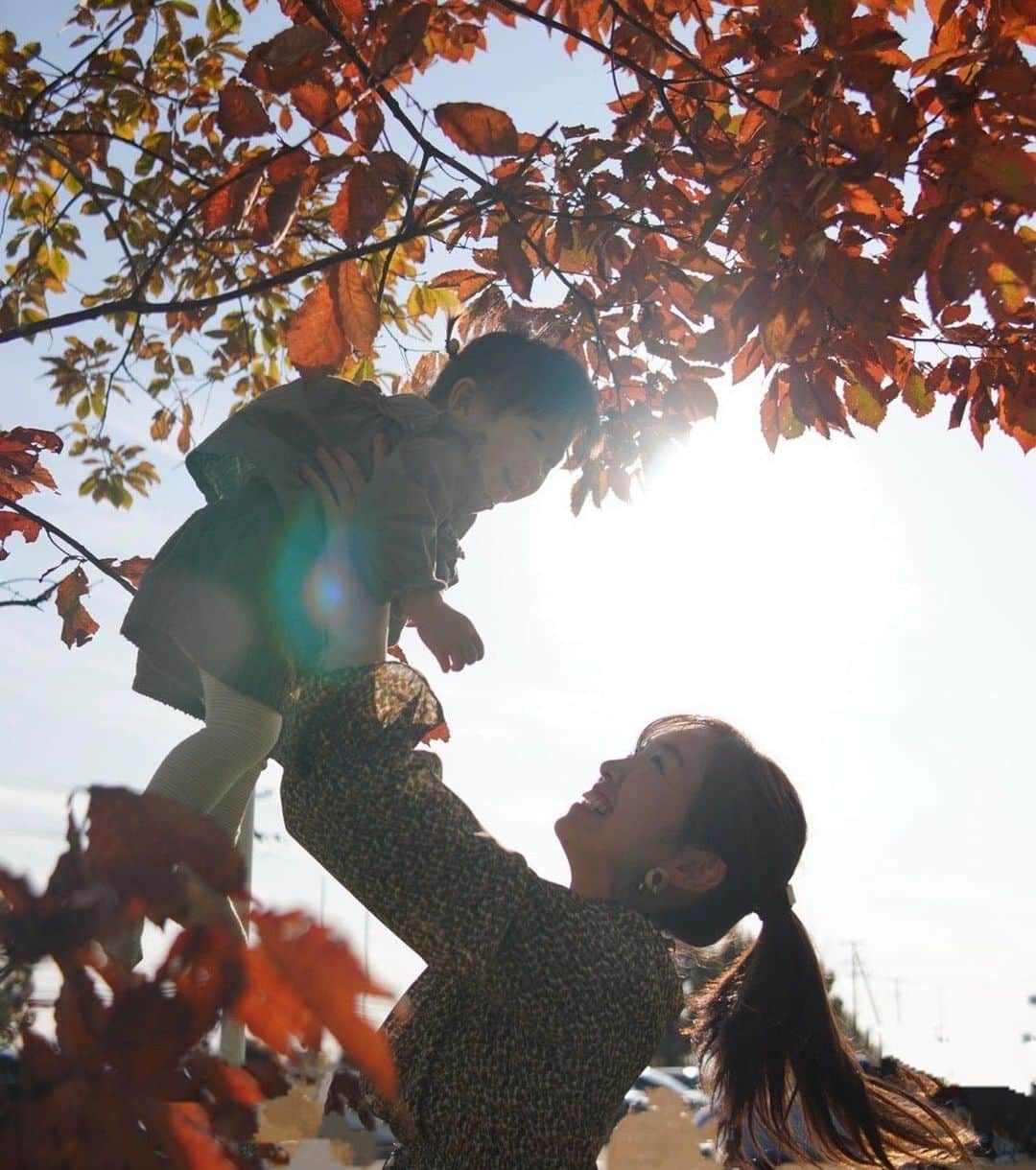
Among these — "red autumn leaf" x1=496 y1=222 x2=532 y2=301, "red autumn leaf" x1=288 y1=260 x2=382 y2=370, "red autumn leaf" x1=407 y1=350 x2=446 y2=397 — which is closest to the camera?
"red autumn leaf" x1=288 y1=260 x2=382 y2=370

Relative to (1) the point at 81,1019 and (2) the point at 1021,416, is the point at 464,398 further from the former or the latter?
(1) the point at 81,1019

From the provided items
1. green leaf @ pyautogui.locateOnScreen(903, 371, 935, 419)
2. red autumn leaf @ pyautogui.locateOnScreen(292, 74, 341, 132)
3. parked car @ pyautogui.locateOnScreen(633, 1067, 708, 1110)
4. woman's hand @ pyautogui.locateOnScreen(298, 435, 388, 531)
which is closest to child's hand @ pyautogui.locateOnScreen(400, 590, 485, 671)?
woman's hand @ pyautogui.locateOnScreen(298, 435, 388, 531)

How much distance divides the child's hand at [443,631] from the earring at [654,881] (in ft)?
1.71

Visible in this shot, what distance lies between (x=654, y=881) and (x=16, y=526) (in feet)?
7.35

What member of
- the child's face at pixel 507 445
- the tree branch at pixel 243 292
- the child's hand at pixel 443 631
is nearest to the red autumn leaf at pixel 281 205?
the tree branch at pixel 243 292

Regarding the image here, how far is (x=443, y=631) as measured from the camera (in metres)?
2.07

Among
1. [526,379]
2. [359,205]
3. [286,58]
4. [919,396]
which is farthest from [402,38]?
[919,396]

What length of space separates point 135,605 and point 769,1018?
5.03 feet

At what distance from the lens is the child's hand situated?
2070 mm

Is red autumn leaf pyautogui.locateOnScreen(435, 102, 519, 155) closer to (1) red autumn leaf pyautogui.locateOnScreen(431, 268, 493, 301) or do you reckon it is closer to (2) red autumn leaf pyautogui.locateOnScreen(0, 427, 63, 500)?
(1) red autumn leaf pyautogui.locateOnScreen(431, 268, 493, 301)

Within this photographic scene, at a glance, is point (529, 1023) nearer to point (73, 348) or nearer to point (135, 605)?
point (135, 605)

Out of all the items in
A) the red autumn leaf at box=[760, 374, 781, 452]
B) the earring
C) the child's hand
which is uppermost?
the red autumn leaf at box=[760, 374, 781, 452]

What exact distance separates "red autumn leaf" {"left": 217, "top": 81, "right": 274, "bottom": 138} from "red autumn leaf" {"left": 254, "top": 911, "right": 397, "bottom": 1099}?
184cm

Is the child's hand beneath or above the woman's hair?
above
